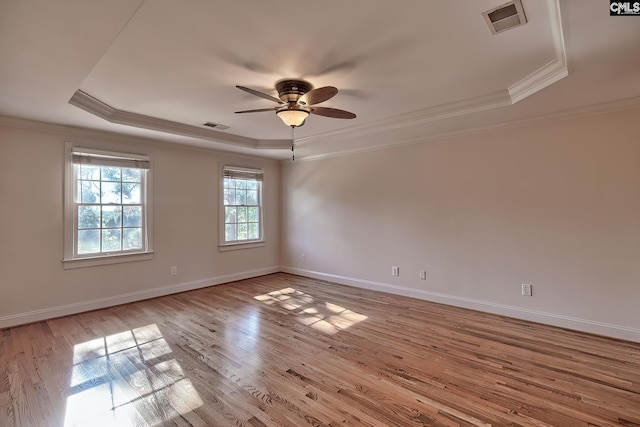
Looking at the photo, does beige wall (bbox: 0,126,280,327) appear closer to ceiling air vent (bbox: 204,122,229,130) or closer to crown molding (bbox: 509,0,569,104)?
ceiling air vent (bbox: 204,122,229,130)

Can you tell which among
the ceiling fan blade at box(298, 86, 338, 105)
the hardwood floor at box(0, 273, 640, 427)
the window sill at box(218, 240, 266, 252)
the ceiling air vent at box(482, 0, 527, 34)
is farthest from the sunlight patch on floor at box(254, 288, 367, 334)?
the ceiling air vent at box(482, 0, 527, 34)

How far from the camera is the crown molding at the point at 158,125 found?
125 inches

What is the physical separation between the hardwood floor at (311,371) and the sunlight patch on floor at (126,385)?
1 centimetres

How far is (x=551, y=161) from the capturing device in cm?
351

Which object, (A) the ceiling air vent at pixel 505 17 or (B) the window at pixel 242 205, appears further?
(B) the window at pixel 242 205

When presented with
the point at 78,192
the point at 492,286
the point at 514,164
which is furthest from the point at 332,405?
the point at 78,192

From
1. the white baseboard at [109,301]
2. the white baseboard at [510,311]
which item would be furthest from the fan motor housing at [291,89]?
the white baseboard at [109,301]

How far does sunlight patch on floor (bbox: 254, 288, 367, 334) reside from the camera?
141 inches

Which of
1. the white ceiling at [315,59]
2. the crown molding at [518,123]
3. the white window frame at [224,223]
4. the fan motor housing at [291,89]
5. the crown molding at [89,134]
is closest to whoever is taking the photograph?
the white ceiling at [315,59]

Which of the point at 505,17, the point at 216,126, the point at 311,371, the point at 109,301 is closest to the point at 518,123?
the point at 505,17

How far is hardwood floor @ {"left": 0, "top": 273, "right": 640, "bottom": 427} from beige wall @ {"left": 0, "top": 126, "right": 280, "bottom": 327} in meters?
0.36

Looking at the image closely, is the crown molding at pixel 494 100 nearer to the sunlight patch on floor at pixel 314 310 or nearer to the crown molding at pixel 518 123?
the crown molding at pixel 518 123

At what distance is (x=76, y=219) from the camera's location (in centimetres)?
396

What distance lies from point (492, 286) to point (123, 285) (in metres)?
4.98
